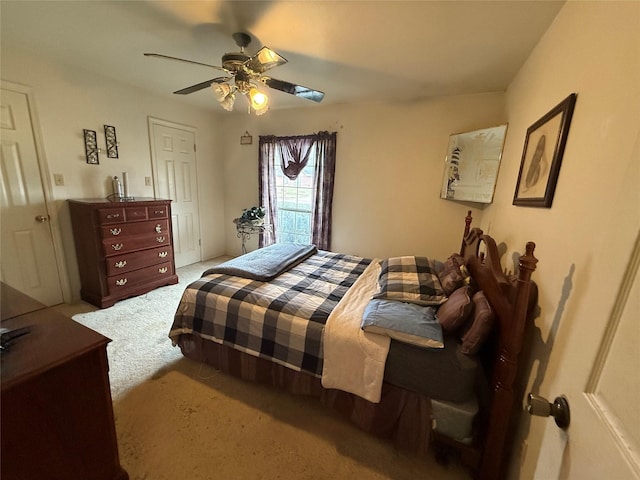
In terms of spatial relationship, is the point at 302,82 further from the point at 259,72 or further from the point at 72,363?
the point at 72,363

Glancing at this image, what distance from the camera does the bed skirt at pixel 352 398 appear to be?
1313mm

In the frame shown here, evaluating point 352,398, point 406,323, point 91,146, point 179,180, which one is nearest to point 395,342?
point 406,323

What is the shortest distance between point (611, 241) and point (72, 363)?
1.65 m

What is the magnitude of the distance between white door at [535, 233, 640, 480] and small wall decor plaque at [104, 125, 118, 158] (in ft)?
13.1

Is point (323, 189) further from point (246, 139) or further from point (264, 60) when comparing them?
point (264, 60)

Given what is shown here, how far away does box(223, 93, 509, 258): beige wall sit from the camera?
9.75 feet

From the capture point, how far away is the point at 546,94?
1577 millimetres

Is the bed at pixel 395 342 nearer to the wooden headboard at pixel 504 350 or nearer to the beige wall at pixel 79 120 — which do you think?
the wooden headboard at pixel 504 350

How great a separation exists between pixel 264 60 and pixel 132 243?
7.87 feet

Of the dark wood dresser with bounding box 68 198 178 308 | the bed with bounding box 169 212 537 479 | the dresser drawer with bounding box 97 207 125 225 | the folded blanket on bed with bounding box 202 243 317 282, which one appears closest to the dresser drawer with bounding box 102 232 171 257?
the dark wood dresser with bounding box 68 198 178 308

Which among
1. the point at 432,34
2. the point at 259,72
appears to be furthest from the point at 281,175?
the point at 432,34

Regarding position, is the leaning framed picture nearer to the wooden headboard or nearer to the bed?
the bed

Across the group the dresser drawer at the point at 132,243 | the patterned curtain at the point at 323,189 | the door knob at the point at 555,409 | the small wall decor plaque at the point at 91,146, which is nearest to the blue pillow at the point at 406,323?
the door knob at the point at 555,409

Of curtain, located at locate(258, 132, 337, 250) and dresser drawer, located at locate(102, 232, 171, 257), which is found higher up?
curtain, located at locate(258, 132, 337, 250)
